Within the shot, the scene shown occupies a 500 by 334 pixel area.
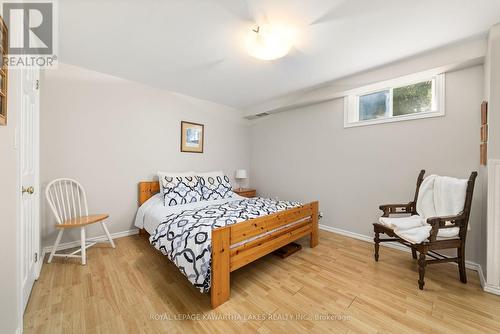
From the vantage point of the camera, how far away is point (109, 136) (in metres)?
2.78

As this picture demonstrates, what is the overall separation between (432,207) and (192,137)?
143 inches

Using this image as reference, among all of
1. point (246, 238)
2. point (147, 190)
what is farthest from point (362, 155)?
point (147, 190)

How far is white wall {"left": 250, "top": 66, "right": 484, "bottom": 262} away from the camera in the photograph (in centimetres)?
216

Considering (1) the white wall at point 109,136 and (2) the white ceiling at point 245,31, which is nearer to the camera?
(2) the white ceiling at point 245,31

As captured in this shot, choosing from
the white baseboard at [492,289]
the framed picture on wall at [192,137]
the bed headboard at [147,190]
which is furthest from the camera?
the framed picture on wall at [192,137]

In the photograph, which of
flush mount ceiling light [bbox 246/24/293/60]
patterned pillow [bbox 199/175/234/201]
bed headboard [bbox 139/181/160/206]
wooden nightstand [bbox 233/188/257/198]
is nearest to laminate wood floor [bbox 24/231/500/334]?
bed headboard [bbox 139/181/160/206]

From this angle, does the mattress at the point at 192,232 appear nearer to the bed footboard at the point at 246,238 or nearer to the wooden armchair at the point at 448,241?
the bed footboard at the point at 246,238

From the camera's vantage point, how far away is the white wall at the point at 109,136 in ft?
7.82

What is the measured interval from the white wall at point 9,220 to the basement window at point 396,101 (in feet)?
11.6

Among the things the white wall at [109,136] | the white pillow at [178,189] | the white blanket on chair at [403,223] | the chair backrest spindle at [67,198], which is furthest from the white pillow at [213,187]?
the white blanket on chair at [403,223]

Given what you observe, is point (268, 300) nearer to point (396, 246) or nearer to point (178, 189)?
point (178, 189)

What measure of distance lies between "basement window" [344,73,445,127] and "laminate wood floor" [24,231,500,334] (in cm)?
186

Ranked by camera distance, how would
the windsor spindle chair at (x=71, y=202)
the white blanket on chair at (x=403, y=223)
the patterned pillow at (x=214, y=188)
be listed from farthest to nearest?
1. the patterned pillow at (x=214, y=188)
2. the windsor spindle chair at (x=71, y=202)
3. the white blanket on chair at (x=403, y=223)

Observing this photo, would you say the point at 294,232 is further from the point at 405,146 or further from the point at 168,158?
the point at 168,158
